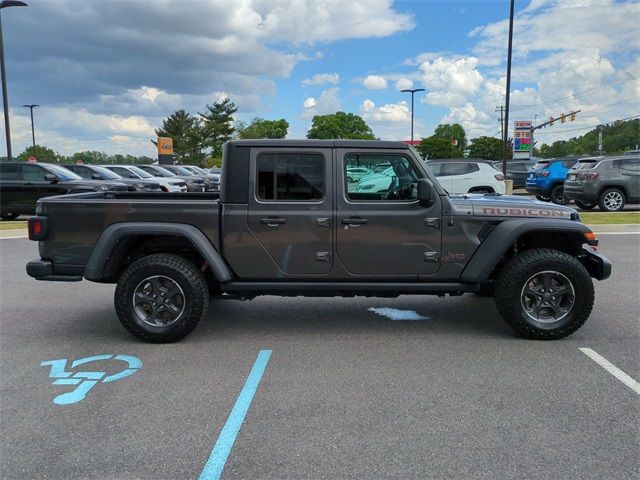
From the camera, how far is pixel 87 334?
5016 mm

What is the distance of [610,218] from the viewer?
43.4 feet

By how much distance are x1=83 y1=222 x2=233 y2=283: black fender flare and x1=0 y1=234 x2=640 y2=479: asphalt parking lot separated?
0.71 m

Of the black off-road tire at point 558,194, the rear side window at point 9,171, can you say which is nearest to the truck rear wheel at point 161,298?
the rear side window at point 9,171

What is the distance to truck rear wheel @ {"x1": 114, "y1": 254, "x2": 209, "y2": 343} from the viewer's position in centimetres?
457

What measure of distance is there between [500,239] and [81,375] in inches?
144

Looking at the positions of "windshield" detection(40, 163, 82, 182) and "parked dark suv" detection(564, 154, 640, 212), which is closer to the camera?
"parked dark suv" detection(564, 154, 640, 212)

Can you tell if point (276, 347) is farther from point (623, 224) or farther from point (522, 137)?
point (522, 137)

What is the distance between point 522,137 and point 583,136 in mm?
92053

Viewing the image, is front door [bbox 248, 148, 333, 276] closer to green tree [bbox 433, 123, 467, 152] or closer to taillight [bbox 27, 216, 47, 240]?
taillight [bbox 27, 216, 47, 240]

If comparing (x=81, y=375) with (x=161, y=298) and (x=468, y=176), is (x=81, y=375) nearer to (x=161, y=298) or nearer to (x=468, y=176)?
(x=161, y=298)

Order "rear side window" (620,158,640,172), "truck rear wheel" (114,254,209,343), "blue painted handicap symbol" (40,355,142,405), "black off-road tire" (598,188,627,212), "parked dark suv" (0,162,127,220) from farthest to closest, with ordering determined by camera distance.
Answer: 1. "black off-road tire" (598,188,627,212)
2. "rear side window" (620,158,640,172)
3. "parked dark suv" (0,162,127,220)
4. "truck rear wheel" (114,254,209,343)
5. "blue painted handicap symbol" (40,355,142,405)

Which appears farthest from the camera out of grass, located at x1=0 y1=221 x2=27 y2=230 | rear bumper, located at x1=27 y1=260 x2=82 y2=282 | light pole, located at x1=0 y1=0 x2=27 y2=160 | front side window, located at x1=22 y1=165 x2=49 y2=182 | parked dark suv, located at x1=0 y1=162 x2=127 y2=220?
light pole, located at x1=0 y1=0 x2=27 y2=160

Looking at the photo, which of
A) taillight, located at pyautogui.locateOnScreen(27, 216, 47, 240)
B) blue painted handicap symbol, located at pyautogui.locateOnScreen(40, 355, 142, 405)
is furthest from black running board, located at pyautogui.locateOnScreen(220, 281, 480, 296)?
taillight, located at pyautogui.locateOnScreen(27, 216, 47, 240)

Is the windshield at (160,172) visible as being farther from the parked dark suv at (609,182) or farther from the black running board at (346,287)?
the black running board at (346,287)
